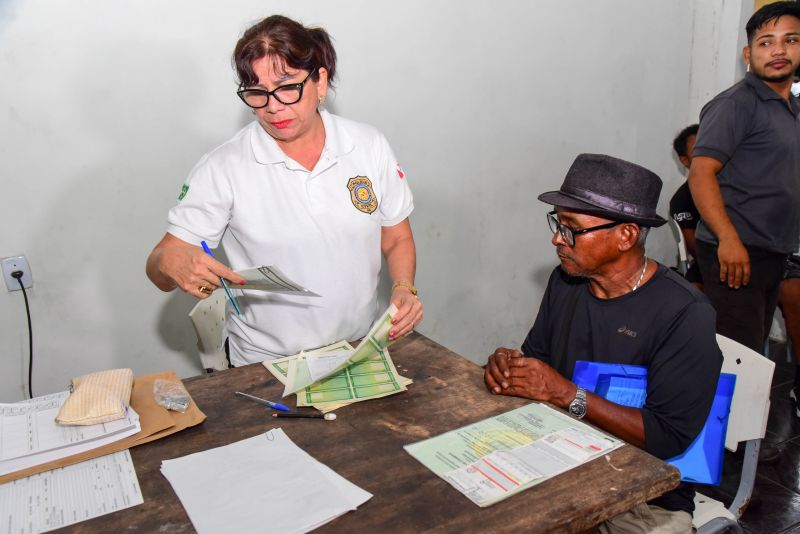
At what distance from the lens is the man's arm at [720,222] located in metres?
2.94

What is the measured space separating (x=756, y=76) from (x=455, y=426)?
2.53 meters

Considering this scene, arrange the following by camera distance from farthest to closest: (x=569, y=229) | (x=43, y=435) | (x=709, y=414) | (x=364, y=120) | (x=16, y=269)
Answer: (x=364, y=120)
(x=16, y=269)
(x=569, y=229)
(x=709, y=414)
(x=43, y=435)

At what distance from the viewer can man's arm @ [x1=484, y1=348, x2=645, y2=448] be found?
5.42 ft

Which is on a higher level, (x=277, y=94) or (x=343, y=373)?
(x=277, y=94)

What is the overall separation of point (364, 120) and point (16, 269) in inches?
68.7

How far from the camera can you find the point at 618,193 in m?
1.81

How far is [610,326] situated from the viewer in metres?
1.87

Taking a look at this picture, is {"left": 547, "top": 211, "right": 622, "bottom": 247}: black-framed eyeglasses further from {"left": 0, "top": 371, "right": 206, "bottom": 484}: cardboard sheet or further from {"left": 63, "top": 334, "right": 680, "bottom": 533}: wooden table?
{"left": 0, "top": 371, "right": 206, "bottom": 484}: cardboard sheet

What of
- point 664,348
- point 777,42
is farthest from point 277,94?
point 777,42

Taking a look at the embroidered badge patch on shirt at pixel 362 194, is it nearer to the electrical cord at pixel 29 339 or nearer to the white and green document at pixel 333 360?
the white and green document at pixel 333 360

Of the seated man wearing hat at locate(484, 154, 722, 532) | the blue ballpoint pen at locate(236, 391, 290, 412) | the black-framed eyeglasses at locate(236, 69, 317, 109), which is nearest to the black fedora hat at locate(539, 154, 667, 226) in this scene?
the seated man wearing hat at locate(484, 154, 722, 532)

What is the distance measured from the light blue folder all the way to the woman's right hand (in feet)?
3.40

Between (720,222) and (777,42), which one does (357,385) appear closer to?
(720,222)

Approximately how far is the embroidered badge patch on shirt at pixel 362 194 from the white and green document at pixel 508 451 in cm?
83
